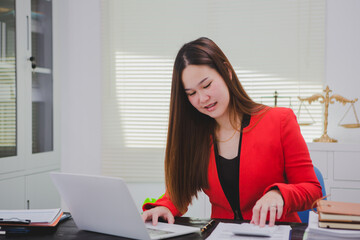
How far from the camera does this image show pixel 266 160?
58.9 inches

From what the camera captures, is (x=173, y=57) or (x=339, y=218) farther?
(x=173, y=57)

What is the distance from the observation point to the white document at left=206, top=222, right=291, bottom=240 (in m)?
1.04

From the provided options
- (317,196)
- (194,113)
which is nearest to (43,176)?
(194,113)

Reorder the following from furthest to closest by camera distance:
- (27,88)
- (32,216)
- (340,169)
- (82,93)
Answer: (82,93) < (27,88) < (340,169) < (32,216)

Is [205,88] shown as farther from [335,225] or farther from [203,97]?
[335,225]

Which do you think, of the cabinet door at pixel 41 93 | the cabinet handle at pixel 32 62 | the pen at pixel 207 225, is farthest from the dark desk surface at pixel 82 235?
the cabinet handle at pixel 32 62

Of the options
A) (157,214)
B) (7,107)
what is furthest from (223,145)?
(7,107)

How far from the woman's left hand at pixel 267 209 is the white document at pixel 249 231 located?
0.02 m

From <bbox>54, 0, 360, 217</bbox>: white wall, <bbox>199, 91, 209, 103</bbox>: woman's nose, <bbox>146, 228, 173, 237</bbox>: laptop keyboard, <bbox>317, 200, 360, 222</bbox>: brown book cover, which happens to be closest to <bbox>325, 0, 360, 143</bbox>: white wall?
<bbox>54, 0, 360, 217</bbox>: white wall

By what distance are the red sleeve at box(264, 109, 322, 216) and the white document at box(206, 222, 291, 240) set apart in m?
0.12

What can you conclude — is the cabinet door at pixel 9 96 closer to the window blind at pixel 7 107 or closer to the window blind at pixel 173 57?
the window blind at pixel 7 107

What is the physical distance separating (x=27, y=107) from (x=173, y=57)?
1291mm

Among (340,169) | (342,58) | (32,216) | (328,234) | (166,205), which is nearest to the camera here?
(328,234)

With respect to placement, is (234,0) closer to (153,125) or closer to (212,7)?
(212,7)
